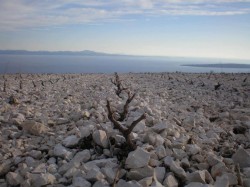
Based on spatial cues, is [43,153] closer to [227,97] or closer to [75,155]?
[75,155]

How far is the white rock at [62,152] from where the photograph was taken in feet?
19.9

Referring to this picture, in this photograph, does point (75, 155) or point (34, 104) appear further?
point (34, 104)

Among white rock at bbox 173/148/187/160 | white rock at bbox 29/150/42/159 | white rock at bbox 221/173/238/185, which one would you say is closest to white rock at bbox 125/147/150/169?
white rock at bbox 173/148/187/160

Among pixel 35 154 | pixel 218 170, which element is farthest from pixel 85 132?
pixel 218 170

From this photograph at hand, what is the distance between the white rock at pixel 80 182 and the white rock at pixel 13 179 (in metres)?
0.92

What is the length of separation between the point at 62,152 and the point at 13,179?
105 cm

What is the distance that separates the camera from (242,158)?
6312 millimetres

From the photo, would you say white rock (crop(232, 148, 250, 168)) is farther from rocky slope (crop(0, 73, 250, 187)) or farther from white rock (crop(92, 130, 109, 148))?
white rock (crop(92, 130, 109, 148))

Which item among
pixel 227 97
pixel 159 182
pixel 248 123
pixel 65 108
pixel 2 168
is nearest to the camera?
pixel 159 182

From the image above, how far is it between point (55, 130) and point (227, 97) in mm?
10091

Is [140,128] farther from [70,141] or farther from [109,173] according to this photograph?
[109,173]

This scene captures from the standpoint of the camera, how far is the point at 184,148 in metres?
6.43

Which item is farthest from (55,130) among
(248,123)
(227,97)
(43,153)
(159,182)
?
(227,97)

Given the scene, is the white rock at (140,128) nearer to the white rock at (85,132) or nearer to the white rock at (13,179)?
the white rock at (85,132)
